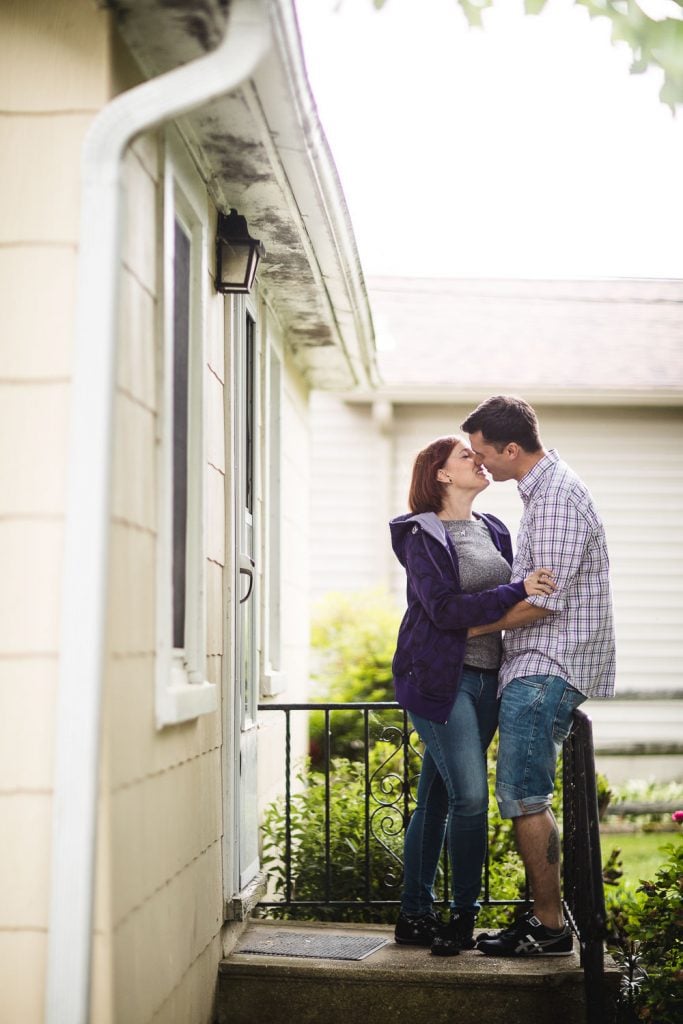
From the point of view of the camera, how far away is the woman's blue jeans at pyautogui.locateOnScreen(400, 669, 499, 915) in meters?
3.87

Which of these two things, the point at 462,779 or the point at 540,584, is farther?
the point at 462,779

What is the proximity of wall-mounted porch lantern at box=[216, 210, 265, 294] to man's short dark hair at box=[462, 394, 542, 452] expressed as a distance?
3.08 feet

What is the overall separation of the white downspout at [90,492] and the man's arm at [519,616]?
1.69m

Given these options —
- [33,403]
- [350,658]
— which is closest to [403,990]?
[33,403]

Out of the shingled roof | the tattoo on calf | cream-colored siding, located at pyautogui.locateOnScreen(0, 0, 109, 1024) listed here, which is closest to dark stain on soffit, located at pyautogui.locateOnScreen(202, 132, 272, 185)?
cream-colored siding, located at pyautogui.locateOnScreen(0, 0, 109, 1024)

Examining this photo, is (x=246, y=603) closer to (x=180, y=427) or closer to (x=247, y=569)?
(x=247, y=569)

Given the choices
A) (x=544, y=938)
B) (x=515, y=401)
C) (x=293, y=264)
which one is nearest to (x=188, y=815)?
(x=544, y=938)

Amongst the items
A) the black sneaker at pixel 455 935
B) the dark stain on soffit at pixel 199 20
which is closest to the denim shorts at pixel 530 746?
the black sneaker at pixel 455 935

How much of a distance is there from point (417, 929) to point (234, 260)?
2.49 metres

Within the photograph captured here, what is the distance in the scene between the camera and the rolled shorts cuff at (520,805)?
3.76 metres

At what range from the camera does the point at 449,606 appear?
12.5 ft

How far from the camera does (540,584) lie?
3.72m

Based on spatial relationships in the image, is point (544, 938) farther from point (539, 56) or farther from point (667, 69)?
point (539, 56)

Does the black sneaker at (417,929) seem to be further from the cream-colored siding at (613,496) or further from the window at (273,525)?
the cream-colored siding at (613,496)
